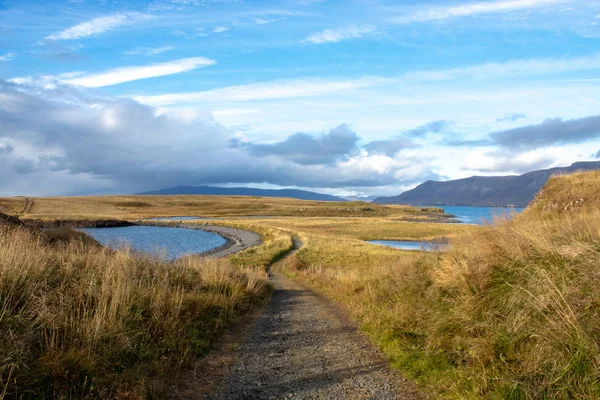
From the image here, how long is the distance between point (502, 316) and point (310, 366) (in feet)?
12.4

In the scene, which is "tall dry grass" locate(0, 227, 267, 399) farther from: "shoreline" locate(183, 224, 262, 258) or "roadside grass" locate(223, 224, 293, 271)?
"shoreline" locate(183, 224, 262, 258)

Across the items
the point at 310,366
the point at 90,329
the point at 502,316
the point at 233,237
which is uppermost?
the point at 502,316

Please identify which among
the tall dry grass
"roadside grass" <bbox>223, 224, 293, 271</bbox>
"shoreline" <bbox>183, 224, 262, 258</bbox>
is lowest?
"shoreline" <bbox>183, 224, 262, 258</bbox>

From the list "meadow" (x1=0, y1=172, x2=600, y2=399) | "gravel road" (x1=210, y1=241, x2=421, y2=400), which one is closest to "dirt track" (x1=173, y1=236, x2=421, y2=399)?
"gravel road" (x1=210, y1=241, x2=421, y2=400)

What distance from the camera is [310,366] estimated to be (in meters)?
9.32

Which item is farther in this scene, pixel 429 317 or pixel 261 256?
pixel 261 256

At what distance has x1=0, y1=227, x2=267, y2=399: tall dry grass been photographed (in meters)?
6.34

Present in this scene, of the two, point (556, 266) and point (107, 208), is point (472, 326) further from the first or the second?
point (107, 208)

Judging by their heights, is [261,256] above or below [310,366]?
below

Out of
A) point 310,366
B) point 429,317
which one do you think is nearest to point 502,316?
point 429,317

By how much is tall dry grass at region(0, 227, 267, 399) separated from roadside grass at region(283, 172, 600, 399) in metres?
4.61

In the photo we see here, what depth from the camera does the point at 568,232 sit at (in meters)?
9.15

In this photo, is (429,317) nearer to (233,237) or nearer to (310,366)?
(310,366)

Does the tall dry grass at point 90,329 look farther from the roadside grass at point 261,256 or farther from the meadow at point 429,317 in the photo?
the roadside grass at point 261,256
